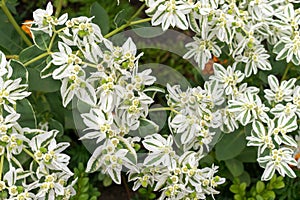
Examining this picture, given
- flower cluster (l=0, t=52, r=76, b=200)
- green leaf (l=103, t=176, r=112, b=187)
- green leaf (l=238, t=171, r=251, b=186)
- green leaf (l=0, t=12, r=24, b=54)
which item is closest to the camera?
flower cluster (l=0, t=52, r=76, b=200)

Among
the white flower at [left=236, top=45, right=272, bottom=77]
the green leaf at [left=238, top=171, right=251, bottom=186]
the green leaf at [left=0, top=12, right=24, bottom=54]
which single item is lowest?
the green leaf at [left=238, top=171, right=251, bottom=186]

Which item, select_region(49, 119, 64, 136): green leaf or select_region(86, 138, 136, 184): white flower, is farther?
select_region(49, 119, 64, 136): green leaf

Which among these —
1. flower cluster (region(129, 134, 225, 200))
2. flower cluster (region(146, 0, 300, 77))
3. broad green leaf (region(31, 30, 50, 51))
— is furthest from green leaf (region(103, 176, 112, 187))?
broad green leaf (region(31, 30, 50, 51))

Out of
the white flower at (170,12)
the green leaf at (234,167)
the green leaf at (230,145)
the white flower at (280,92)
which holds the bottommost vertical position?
the green leaf at (234,167)

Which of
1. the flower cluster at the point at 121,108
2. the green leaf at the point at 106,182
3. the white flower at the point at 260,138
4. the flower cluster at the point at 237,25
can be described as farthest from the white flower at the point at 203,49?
the green leaf at the point at 106,182

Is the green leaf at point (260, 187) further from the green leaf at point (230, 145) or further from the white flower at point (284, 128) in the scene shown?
the white flower at point (284, 128)

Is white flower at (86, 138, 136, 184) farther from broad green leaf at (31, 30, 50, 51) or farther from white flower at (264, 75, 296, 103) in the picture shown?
white flower at (264, 75, 296, 103)

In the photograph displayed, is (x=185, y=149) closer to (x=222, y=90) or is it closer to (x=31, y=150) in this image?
(x=222, y=90)
